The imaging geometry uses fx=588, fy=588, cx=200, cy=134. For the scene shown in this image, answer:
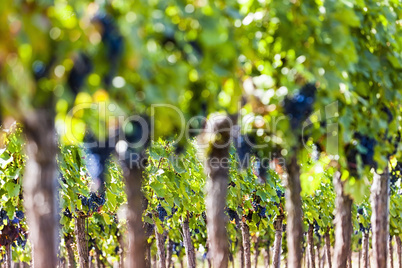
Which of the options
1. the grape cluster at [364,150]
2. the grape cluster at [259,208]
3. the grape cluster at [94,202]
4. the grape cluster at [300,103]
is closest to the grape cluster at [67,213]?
the grape cluster at [94,202]

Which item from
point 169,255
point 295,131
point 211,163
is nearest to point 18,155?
point 211,163

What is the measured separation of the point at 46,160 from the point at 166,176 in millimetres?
7442

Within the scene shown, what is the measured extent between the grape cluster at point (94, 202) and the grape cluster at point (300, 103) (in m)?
7.62

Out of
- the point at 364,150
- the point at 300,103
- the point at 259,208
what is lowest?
the point at 364,150

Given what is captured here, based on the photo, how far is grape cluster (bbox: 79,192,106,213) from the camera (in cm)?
1262

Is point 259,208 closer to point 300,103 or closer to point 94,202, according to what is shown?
point 94,202

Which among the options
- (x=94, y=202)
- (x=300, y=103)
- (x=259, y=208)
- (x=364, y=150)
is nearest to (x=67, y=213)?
(x=94, y=202)

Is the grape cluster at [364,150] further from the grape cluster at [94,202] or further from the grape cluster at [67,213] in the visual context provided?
the grape cluster at [67,213]

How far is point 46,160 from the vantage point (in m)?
4.40

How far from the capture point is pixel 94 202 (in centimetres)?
1280

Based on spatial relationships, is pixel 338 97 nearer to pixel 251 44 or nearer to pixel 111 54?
pixel 251 44

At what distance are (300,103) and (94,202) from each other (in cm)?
811

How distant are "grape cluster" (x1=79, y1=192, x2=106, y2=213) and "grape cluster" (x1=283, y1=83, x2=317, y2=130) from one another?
762cm

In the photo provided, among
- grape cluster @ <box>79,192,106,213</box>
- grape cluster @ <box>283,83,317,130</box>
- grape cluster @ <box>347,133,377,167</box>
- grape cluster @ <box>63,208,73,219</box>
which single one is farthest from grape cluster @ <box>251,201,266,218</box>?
grape cluster @ <box>283,83,317,130</box>
